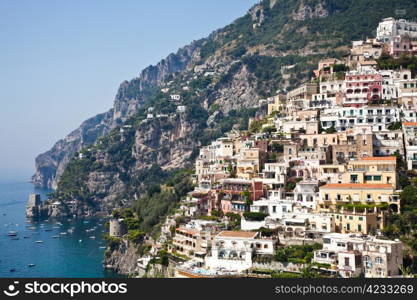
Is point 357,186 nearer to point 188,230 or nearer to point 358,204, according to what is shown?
point 358,204

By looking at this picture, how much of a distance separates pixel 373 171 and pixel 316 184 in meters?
4.82

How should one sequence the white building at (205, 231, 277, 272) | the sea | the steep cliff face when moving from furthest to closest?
the steep cliff face, the sea, the white building at (205, 231, 277, 272)

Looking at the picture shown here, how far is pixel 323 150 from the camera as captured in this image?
6100cm

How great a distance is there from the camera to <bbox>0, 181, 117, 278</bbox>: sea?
83450 millimetres

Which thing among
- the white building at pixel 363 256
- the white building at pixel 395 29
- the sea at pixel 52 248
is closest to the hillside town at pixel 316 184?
the white building at pixel 363 256

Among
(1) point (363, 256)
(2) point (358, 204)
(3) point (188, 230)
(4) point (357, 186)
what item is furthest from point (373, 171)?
(3) point (188, 230)

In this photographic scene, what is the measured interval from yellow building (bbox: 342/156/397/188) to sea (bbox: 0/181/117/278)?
37569 mm

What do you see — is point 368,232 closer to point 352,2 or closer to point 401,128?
point 401,128

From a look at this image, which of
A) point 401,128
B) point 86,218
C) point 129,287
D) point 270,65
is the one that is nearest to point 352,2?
point 270,65

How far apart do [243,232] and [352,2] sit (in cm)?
11481

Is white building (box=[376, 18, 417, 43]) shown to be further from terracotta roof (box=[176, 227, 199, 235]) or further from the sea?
the sea

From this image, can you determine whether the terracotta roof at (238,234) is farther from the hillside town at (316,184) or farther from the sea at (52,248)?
the sea at (52,248)

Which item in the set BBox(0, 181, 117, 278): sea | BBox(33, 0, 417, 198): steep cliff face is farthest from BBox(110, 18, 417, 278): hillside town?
BBox(33, 0, 417, 198): steep cliff face

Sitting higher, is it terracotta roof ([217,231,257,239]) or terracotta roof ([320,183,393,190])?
terracotta roof ([320,183,393,190])
